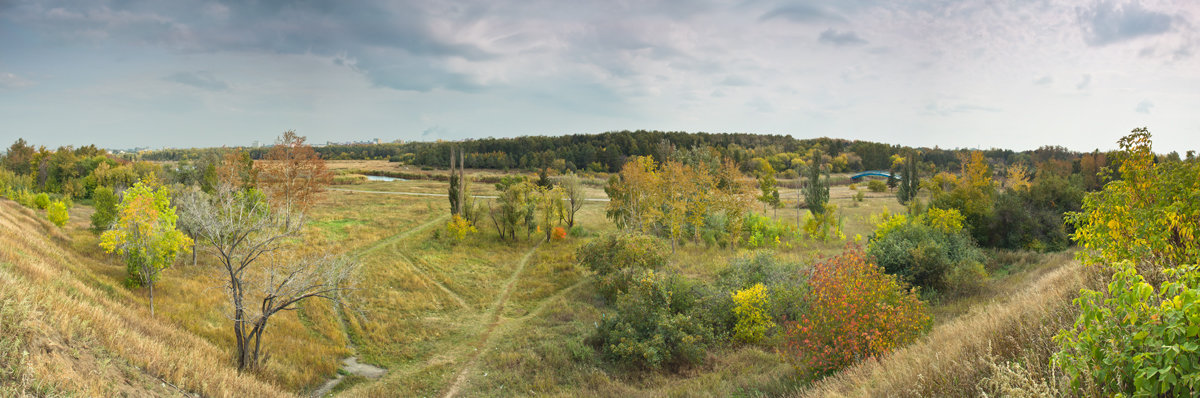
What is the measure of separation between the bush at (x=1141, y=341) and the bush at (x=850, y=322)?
5488mm

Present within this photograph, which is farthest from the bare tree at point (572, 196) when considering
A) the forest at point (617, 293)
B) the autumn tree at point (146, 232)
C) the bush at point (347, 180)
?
the bush at point (347, 180)

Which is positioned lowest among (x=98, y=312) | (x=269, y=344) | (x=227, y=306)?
(x=269, y=344)

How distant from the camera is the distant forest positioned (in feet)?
305

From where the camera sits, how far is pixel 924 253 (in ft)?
61.2

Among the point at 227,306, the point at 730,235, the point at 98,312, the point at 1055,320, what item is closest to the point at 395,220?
the point at 227,306

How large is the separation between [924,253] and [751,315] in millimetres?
8589

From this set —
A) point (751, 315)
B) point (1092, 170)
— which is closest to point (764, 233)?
point (751, 315)

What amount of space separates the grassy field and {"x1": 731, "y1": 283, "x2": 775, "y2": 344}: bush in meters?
0.61

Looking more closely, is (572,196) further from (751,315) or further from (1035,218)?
(1035,218)

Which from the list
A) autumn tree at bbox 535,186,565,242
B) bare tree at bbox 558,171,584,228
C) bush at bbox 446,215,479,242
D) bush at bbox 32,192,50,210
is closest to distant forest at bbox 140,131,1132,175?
bare tree at bbox 558,171,584,228

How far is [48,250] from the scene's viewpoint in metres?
15.0

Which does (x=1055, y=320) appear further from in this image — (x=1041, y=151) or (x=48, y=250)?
(x=1041, y=151)

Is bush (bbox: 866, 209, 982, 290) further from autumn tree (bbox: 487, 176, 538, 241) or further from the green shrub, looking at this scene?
autumn tree (bbox: 487, 176, 538, 241)

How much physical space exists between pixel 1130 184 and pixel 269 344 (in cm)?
1993
